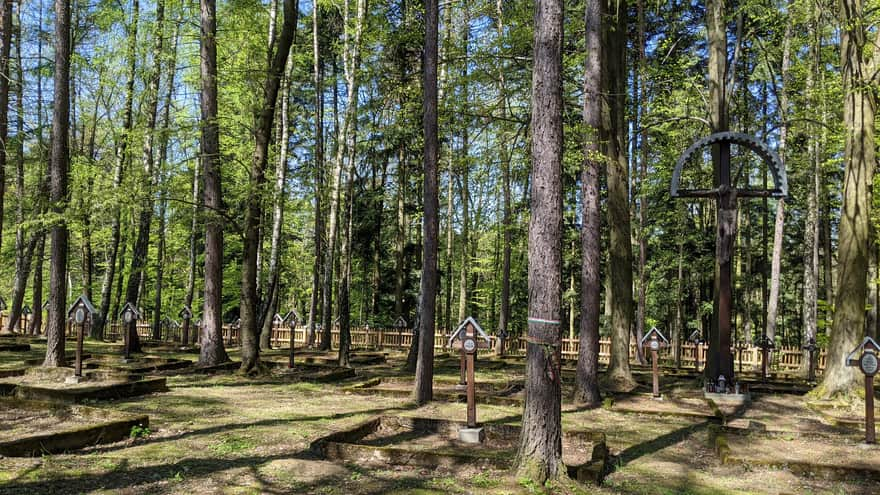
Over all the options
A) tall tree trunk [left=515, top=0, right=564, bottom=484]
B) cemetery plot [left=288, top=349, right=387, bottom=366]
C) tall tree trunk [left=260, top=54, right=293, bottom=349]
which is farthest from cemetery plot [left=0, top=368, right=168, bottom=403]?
tall tree trunk [left=515, top=0, right=564, bottom=484]

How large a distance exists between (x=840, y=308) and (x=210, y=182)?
13238 mm

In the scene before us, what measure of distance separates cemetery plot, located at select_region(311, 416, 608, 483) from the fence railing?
42.1ft

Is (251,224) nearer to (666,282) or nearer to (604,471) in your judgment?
(604,471)

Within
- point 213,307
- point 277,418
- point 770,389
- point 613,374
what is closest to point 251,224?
point 213,307

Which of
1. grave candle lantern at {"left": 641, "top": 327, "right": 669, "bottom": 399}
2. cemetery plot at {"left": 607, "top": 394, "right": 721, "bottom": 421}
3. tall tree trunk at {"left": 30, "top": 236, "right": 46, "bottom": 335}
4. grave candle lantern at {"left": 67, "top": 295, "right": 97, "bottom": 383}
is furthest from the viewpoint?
tall tree trunk at {"left": 30, "top": 236, "right": 46, "bottom": 335}

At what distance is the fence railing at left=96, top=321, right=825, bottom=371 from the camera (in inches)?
827

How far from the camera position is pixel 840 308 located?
11750 millimetres

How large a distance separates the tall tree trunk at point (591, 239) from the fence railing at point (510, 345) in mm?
9842

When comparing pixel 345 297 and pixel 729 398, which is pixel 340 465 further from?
pixel 345 297

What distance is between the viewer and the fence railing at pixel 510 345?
21.0 meters

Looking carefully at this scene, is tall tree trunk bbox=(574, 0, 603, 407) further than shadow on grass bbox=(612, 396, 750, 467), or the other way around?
tall tree trunk bbox=(574, 0, 603, 407)

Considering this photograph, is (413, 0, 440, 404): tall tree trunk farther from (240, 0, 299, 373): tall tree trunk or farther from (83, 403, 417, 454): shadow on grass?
(240, 0, 299, 373): tall tree trunk

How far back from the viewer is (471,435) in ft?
24.8

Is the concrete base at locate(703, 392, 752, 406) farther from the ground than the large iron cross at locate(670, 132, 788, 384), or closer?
closer
